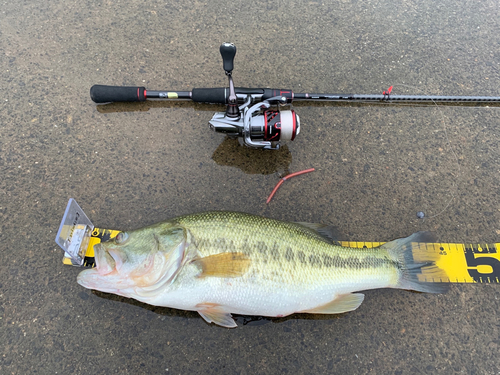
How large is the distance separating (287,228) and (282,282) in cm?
44

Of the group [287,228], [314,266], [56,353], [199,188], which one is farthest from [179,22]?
[56,353]

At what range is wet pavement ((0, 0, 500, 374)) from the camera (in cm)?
236

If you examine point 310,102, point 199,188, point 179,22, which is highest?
point 179,22

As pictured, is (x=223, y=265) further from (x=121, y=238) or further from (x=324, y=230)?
(x=324, y=230)

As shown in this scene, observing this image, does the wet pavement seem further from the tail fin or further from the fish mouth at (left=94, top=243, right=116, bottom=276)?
the fish mouth at (left=94, top=243, right=116, bottom=276)

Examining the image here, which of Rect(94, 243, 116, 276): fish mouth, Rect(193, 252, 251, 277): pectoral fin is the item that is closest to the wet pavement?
Rect(94, 243, 116, 276): fish mouth

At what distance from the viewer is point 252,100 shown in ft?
8.90

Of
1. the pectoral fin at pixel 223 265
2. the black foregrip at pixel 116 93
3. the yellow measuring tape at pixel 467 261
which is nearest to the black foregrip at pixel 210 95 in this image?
the black foregrip at pixel 116 93

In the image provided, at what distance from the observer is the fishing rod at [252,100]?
2455mm

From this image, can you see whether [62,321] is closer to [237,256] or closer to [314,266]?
[237,256]

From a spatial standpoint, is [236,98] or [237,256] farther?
[236,98]

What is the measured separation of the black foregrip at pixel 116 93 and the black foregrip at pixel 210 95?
0.56 metres

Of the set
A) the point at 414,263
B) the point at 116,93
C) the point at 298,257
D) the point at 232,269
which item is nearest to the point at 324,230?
the point at 298,257

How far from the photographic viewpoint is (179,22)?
3293 mm
